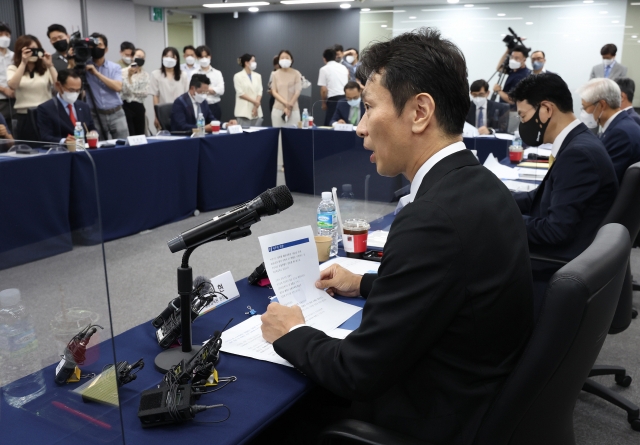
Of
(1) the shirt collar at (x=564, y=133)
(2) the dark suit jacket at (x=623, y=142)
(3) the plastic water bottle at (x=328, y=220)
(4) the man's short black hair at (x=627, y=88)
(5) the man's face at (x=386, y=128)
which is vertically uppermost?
(4) the man's short black hair at (x=627, y=88)

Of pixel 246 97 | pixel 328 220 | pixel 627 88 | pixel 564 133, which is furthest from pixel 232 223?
pixel 246 97

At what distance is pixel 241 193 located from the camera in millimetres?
5641

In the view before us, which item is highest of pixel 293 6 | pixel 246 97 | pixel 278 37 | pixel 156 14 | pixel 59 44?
pixel 293 6

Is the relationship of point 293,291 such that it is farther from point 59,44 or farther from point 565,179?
point 59,44

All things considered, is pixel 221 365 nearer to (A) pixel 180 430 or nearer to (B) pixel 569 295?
(A) pixel 180 430

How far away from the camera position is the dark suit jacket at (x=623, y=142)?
2852mm

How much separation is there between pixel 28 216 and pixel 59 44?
5.52 metres

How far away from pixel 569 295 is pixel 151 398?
720 millimetres

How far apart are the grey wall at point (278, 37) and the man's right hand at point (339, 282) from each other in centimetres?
978

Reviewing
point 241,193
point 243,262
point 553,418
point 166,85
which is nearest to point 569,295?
point 553,418

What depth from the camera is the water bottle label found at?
193 centimetres

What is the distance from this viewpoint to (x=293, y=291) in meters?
1.39

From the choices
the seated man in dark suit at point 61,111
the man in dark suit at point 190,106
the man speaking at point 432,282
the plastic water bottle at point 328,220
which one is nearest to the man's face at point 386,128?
the man speaking at point 432,282

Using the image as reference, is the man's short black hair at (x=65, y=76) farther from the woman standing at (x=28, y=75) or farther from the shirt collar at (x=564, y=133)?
the shirt collar at (x=564, y=133)
